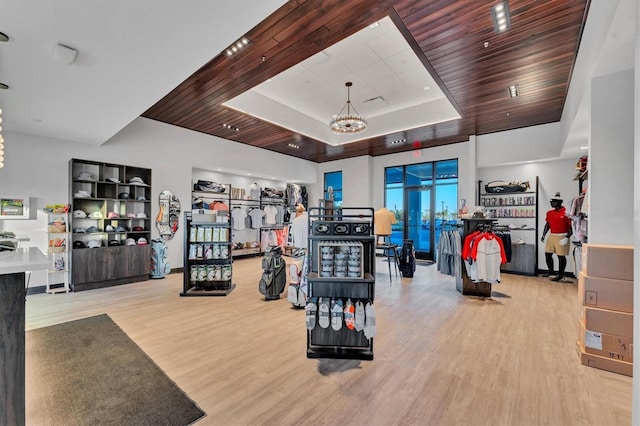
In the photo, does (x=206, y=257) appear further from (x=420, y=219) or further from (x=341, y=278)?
(x=420, y=219)

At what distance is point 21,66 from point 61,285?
4206 millimetres

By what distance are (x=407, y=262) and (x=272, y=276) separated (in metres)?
3.16

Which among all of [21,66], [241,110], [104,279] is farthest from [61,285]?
[241,110]

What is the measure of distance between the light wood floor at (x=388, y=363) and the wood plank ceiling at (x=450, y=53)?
11.5 ft

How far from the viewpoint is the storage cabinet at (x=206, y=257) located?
4898 mm

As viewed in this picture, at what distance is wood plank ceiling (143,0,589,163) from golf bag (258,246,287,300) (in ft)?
9.27

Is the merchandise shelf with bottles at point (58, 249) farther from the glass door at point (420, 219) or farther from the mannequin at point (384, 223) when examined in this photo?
the glass door at point (420, 219)

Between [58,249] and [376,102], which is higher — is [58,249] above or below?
below

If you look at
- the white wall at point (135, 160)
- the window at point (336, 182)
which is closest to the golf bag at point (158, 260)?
the white wall at point (135, 160)

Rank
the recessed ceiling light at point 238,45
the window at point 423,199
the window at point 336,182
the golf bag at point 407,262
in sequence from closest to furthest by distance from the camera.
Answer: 1. the recessed ceiling light at point 238,45
2. the golf bag at point 407,262
3. the window at point 423,199
4. the window at point 336,182

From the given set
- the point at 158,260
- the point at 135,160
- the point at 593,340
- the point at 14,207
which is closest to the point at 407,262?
the point at 593,340

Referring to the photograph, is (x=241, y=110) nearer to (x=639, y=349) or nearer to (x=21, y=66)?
(x=21, y=66)

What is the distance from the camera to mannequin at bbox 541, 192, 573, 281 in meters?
5.93

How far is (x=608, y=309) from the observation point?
263 cm
